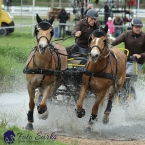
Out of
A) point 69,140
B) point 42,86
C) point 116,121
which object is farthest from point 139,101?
point 69,140

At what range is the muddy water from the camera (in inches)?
393

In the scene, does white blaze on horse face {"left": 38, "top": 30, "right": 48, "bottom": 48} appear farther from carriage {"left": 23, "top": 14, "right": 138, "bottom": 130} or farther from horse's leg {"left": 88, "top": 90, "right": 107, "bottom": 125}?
horse's leg {"left": 88, "top": 90, "right": 107, "bottom": 125}

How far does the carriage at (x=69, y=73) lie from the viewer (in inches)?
374

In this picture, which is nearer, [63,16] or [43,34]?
[43,34]

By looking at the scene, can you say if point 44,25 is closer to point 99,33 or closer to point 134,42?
point 99,33

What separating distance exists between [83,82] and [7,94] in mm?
4169

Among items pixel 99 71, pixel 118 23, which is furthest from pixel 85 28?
pixel 118 23

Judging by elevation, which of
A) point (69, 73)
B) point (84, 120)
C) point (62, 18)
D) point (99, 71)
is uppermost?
point (99, 71)

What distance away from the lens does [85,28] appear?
37.4ft

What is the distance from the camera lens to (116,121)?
37.1 feet

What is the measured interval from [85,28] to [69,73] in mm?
1464

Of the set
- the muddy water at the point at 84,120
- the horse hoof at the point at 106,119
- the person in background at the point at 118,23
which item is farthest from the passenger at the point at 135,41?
the person in background at the point at 118,23

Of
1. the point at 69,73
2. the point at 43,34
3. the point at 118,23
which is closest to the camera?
the point at 43,34

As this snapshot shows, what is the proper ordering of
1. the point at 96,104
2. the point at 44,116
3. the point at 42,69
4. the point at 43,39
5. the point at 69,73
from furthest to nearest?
the point at 69,73
the point at 44,116
the point at 96,104
the point at 42,69
the point at 43,39
